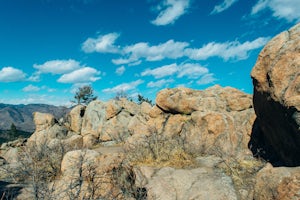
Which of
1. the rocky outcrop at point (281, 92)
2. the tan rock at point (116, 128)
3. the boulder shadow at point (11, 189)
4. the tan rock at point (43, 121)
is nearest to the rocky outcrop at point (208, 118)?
the rocky outcrop at point (281, 92)

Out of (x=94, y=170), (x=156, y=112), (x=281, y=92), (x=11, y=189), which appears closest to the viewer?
(x=281, y=92)

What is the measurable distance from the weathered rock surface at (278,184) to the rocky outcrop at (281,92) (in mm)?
1146

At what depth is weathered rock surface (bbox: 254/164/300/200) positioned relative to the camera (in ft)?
24.0

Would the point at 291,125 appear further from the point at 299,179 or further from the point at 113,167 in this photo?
the point at 113,167

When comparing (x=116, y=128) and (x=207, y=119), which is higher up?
(x=116, y=128)

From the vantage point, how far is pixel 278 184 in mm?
7648

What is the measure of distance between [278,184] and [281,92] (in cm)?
247

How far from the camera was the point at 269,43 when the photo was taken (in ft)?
31.6

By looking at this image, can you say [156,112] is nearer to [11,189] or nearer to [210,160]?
[210,160]

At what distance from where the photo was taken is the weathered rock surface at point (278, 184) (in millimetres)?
7304

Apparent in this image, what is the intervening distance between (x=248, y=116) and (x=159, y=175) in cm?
633

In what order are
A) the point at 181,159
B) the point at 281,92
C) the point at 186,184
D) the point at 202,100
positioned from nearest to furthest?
the point at 281,92 < the point at 186,184 < the point at 181,159 < the point at 202,100

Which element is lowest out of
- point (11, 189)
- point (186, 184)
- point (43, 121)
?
point (11, 189)

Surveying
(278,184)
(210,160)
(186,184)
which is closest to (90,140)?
(210,160)
